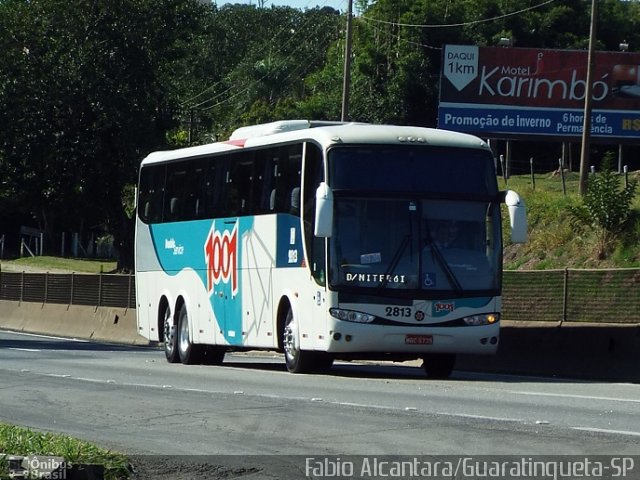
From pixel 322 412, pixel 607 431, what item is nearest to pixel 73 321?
pixel 322 412

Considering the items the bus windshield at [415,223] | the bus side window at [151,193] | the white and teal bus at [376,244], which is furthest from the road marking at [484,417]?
the bus side window at [151,193]

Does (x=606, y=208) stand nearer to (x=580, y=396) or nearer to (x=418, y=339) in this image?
(x=418, y=339)

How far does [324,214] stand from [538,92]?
31330mm

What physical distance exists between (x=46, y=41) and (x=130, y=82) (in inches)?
134

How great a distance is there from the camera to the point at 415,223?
1877 centimetres

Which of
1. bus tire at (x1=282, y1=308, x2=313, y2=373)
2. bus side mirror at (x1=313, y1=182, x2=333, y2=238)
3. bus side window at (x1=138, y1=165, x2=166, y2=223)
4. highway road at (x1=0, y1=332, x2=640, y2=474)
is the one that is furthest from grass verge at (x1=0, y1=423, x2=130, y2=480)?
bus side window at (x1=138, y1=165, x2=166, y2=223)

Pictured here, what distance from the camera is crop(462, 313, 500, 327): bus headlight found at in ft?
61.5

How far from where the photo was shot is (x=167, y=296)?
2566 centimetres

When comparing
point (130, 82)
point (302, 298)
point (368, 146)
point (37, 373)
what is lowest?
point (37, 373)

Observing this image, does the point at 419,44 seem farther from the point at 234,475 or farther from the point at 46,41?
the point at 234,475

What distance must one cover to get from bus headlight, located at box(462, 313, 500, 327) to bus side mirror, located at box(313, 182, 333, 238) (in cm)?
236

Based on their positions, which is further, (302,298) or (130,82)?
(130,82)

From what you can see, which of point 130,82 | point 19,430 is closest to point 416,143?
point 19,430

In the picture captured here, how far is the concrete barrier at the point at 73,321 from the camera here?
36688 mm
